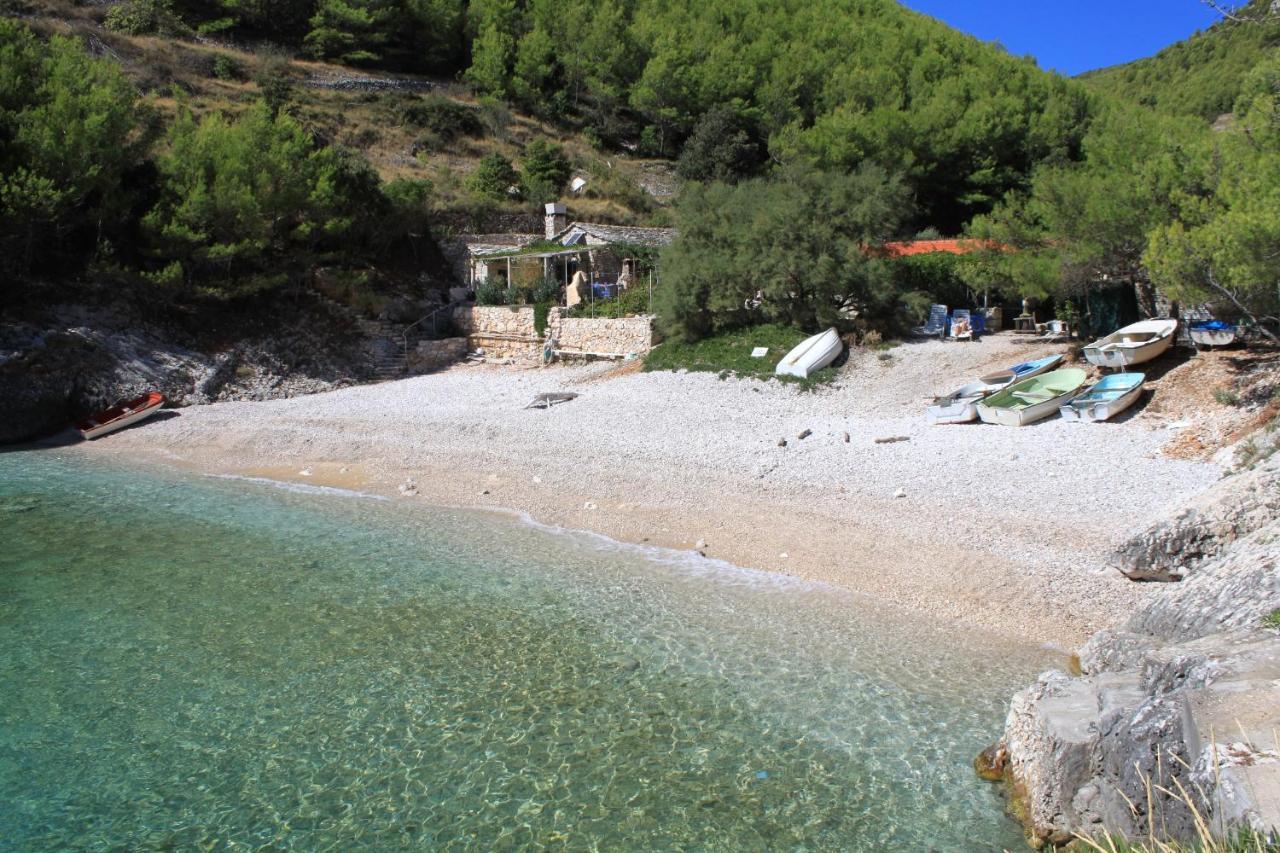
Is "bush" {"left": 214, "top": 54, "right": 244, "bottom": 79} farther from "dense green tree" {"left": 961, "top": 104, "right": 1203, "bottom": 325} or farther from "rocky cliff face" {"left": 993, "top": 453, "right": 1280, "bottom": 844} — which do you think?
"rocky cliff face" {"left": 993, "top": 453, "right": 1280, "bottom": 844}

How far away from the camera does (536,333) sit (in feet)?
86.0

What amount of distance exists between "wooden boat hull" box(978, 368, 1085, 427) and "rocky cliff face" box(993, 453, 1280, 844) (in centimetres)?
678

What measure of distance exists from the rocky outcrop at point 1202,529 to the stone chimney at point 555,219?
93.6ft

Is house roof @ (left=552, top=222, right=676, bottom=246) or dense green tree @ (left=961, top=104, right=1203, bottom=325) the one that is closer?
dense green tree @ (left=961, top=104, right=1203, bottom=325)

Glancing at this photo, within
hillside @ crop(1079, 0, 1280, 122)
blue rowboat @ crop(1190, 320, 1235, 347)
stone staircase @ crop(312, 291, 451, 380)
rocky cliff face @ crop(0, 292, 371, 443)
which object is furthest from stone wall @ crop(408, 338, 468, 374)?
hillside @ crop(1079, 0, 1280, 122)

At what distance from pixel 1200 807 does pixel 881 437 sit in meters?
11.5

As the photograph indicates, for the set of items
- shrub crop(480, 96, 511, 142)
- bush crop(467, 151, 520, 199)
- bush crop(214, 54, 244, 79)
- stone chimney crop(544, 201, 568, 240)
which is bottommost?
stone chimney crop(544, 201, 568, 240)

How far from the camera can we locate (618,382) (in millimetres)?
21234

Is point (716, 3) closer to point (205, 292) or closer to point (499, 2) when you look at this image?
point (499, 2)

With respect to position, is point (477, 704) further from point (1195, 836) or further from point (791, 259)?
point (791, 259)

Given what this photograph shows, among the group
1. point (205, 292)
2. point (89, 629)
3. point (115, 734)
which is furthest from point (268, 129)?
point (115, 734)

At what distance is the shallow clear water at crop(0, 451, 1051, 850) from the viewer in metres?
5.73

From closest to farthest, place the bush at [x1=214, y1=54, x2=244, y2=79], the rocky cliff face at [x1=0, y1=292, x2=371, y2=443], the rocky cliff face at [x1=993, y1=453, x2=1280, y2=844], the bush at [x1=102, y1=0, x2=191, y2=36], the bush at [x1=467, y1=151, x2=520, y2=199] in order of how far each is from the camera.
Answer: the rocky cliff face at [x1=993, y1=453, x2=1280, y2=844]
the rocky cliff face at [x1=0, y1=292, x2=371, y2=443]
the bush at [x1=467, y1=151, x2=520, y2=199]
the bush at [x1=214, y1=54, x2=244, y2=79]
the bush at [x1=102, y1=0, x2=191, y2=36]

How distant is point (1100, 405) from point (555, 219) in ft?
82.5
